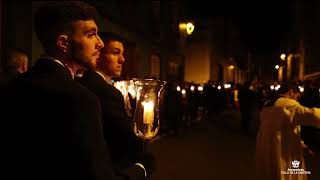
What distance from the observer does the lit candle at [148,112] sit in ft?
7.51

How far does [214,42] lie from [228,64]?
12406 millimetres

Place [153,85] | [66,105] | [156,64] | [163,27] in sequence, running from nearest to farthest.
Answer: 1. [66,105]
2. [153,85]
3. [156,64]
4. [163,27]

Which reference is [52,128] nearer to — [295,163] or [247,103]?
[295,163]

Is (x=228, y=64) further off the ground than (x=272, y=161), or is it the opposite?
(x=228, y=64)

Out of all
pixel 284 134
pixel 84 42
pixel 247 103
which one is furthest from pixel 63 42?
pixel 247 103

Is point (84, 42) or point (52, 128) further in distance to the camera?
point (84, 42)

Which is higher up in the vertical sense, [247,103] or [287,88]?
[287,88]

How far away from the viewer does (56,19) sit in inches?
60.7

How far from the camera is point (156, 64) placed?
2011cm

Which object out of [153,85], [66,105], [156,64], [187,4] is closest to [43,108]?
[66,105]

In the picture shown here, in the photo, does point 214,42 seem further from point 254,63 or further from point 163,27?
point 254,63

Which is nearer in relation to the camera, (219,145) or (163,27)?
(219,145)

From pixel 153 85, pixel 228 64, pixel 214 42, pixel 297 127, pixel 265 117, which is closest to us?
pixel 153 85

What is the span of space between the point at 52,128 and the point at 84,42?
0.44 metres
